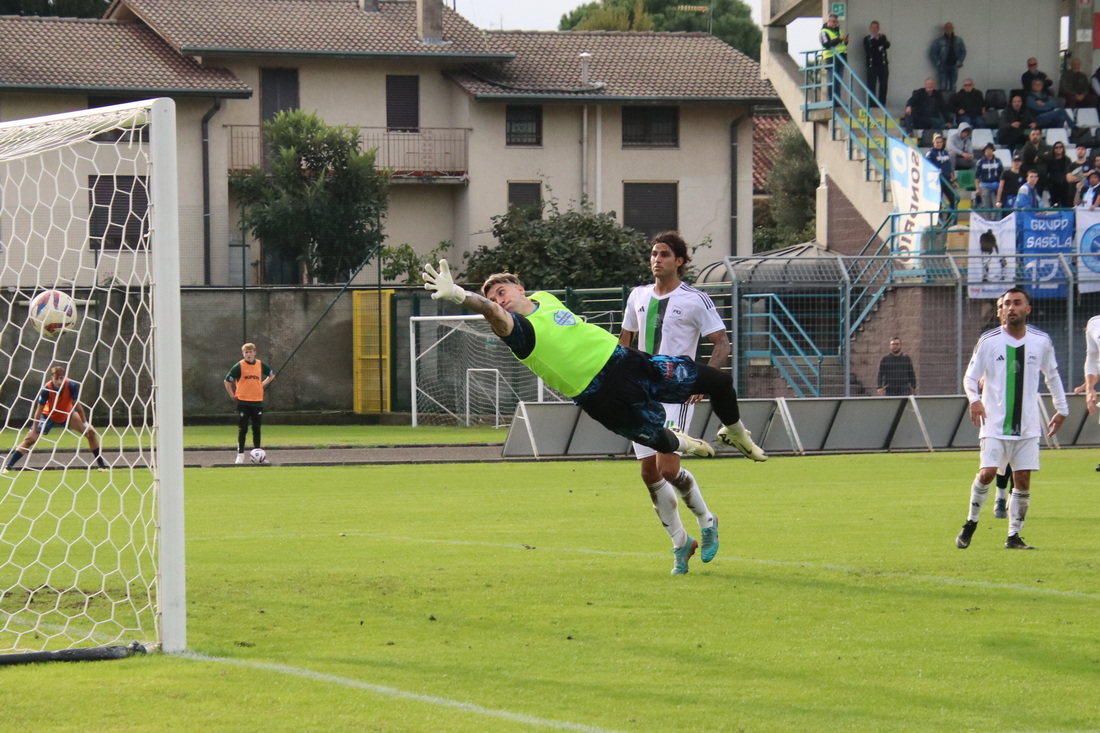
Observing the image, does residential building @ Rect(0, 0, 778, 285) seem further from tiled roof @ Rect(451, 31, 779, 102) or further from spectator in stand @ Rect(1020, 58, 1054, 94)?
spectator in stand @ Rect(1020, 58, 1054, 94)

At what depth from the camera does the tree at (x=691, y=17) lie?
73062 mm

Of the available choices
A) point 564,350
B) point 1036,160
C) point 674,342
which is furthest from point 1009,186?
point 564,350

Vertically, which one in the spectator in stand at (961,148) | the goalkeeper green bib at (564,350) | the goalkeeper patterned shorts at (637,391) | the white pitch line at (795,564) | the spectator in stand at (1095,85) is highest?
the spectator in stand at (1095,85)

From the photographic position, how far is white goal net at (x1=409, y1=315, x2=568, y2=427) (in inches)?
1195

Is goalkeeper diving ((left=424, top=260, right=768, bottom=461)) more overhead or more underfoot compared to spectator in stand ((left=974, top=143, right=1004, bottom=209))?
more underfoot

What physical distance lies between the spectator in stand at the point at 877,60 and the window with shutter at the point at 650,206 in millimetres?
10017

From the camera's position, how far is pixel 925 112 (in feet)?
106

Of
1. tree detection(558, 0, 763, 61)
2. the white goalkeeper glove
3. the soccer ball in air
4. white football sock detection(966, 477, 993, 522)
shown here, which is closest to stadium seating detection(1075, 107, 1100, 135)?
white football sock detection(966, 477, 993, 522)

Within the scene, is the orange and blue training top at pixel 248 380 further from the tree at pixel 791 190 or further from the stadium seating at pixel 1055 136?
the tree at pixel 791 190

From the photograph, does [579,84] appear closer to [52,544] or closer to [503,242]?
[503,242]

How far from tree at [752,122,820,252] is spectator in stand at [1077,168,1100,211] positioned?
27888mm

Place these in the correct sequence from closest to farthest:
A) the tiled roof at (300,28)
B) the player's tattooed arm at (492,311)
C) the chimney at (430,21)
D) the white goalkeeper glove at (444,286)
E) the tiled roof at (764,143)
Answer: the white goalkeeper glove at (444,286) → the player's tattooed arm at (492,311) → the tiled roof at (300,28) → the chimney at (430,21) → the tiled roof at (764,143)

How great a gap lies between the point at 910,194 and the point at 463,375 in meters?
10.2

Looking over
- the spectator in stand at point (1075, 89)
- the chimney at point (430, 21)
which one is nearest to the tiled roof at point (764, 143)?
the chimney at point (430, 21)
